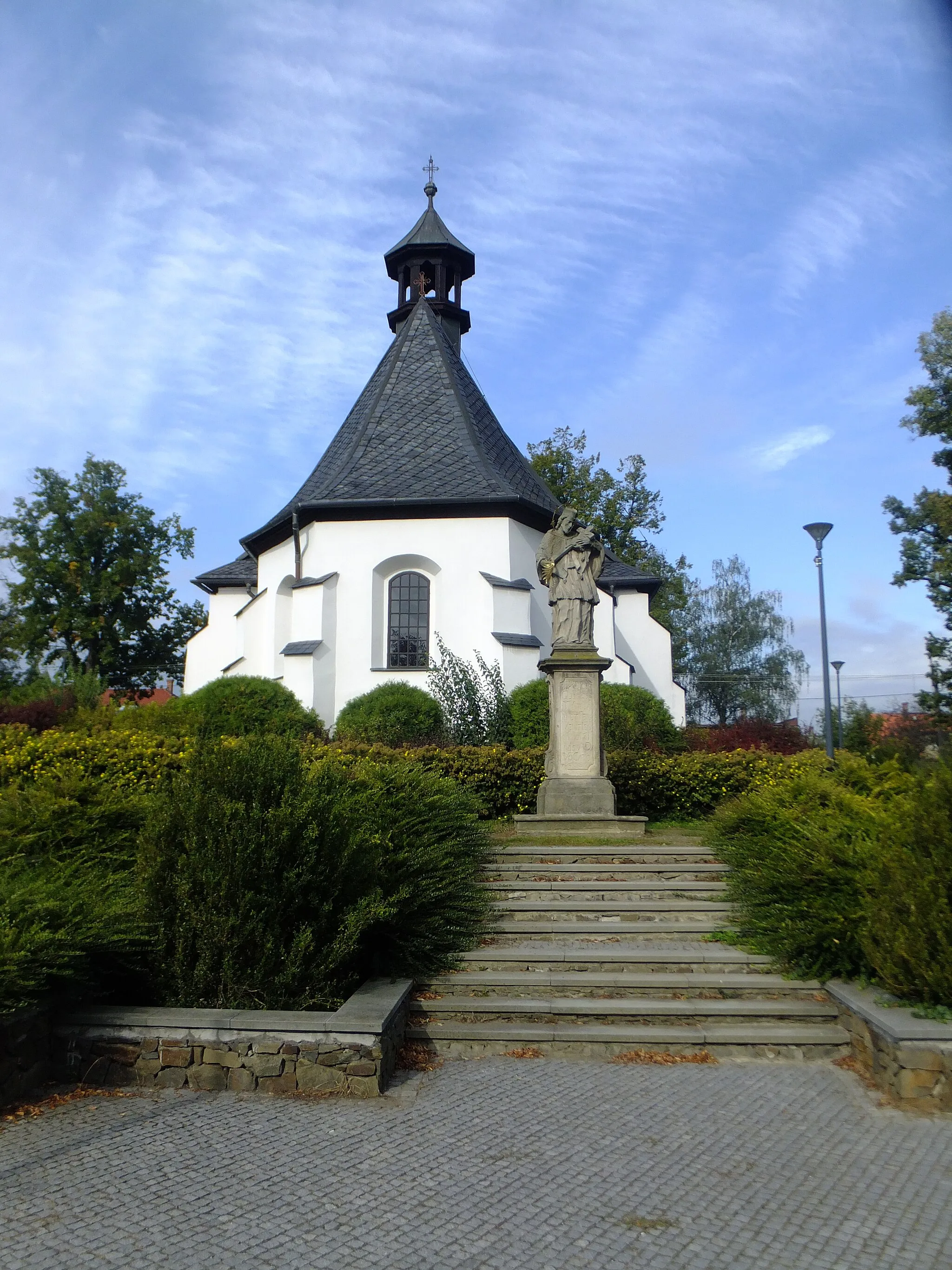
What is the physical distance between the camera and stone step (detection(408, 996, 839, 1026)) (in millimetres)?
6336

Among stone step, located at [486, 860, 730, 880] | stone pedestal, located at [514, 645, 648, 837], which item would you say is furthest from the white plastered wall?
stone step, located at [486, 860, 730, 880]

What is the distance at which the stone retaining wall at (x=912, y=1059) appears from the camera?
507 cm

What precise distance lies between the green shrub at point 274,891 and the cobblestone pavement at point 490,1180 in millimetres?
832

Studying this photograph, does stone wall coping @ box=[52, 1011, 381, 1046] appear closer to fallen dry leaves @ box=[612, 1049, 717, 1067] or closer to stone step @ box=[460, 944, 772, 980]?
fallen dry leaves @ box=[612, 1049, 717, 1067]

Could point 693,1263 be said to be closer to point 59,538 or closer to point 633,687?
point 633,687

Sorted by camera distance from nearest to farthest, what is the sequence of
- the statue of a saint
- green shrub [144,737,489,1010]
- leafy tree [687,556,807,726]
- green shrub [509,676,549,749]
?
green shrub [144,737,489,1010]
the statue of a saint
green shrub [509,676,549,749]
leafy tree [687,556,807,726]

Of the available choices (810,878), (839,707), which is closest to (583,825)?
(810,878)

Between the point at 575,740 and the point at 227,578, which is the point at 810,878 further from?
the point at 227,578

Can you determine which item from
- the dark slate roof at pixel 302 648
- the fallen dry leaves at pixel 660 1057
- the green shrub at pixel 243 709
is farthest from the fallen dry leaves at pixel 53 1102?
the dark slate roof at pixel 302 648

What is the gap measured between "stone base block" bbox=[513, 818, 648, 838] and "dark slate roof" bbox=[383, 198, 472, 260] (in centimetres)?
1965

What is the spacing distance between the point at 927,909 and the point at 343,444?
1920 cm

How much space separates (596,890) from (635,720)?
29.7 ft

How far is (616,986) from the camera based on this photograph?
6.75 meters

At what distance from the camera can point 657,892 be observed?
28.1 ft
